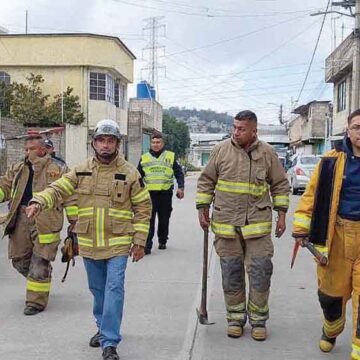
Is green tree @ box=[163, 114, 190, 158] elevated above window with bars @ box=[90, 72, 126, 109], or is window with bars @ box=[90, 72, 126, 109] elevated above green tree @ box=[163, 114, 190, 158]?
window with bars @ box=[90, 72, 126, 109]

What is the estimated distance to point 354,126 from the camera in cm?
485

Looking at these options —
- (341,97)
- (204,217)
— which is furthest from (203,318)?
Result: (341,97)

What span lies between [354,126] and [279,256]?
17.5ft

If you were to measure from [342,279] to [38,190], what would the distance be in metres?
3.12

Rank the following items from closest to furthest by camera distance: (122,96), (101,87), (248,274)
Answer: (248,274) < (101,87) < (122,96)

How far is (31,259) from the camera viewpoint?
21.5ft

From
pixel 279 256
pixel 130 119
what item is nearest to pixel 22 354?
pixel 279 256

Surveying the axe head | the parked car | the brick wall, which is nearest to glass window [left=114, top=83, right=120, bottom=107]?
the parked car

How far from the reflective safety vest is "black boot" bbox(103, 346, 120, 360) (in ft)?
17.5

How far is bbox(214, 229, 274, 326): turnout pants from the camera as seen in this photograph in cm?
555

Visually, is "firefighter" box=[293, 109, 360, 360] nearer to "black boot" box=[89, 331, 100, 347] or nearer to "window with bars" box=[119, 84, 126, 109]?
"black boot" box=[89, 331, 100, 347]

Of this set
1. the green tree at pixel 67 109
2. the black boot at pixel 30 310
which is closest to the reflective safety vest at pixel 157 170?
the black boot at pixel 30 310

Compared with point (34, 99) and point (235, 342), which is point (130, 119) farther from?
point (235, 342)

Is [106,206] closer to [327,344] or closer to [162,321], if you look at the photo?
[162,321]
